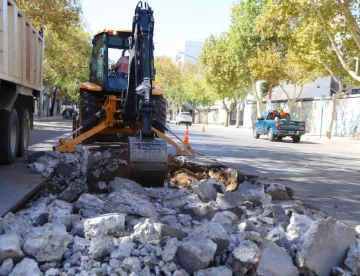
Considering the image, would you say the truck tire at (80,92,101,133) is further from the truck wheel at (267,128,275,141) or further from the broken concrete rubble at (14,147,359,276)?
the truck wheel at (267,128,275,141)

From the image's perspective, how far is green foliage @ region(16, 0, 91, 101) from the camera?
18.1 metres

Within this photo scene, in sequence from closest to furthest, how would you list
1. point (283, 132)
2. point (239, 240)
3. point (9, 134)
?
point (239, 240) < point (9, 134) < point (283, 132)

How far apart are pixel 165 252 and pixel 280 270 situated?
3.15ft

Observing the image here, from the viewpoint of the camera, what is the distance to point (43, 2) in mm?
18000

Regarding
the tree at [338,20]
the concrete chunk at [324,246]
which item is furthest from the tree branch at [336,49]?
the concrete chunk at [324,246]

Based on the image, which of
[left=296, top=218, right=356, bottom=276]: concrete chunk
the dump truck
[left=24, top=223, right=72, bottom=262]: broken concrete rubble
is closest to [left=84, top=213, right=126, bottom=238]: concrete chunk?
[left=24, top=223, right=72, bottom=262]: broken concrete rubble

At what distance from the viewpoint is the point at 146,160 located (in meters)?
6.29

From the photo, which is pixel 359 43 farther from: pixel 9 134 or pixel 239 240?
pixel 239 240

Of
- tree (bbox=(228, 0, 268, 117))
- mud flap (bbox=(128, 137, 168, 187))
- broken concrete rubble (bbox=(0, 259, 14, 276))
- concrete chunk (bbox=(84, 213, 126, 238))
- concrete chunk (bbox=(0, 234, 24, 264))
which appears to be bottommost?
broken concrete rubble (bbox=(0, 259, 14, 276))

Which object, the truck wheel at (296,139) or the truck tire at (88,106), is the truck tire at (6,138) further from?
the truck wheel at (296,139)

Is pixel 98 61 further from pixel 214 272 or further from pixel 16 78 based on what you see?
pixel 214 272

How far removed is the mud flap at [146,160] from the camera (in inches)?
247

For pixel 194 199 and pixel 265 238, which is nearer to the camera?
pixel 265 238

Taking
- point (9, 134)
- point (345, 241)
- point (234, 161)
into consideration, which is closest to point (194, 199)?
point (345, 241)
